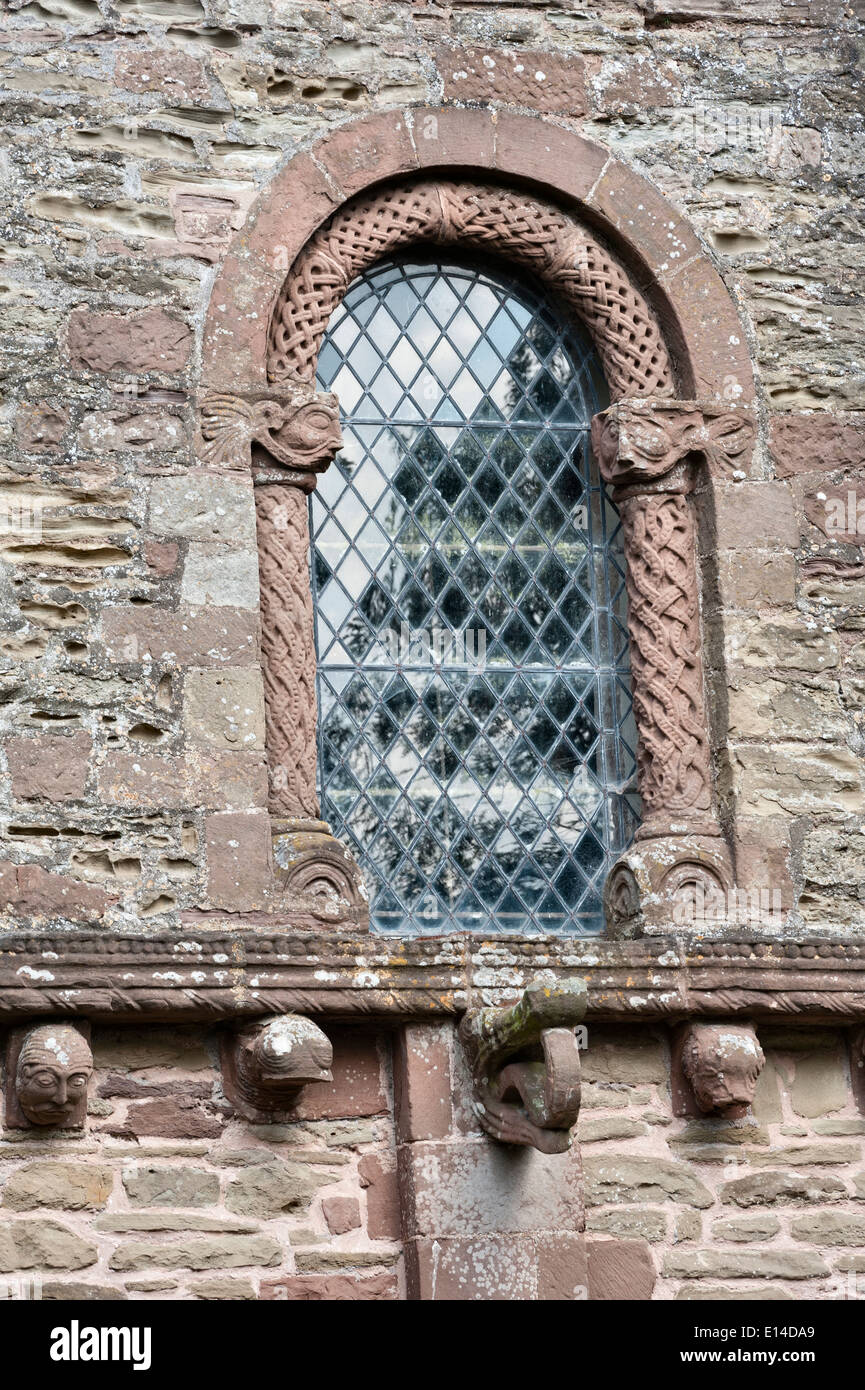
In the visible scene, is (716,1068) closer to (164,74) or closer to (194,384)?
(194,384)

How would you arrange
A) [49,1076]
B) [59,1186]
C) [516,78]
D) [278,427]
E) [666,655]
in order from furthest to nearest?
[516,78] < [666,655] < [278,427] < [59,1186] < [49,1076]

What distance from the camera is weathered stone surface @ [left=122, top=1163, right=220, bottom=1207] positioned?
6074mm

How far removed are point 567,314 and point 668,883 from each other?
2.07m

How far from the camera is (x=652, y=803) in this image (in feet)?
22.7

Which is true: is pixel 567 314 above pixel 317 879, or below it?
above

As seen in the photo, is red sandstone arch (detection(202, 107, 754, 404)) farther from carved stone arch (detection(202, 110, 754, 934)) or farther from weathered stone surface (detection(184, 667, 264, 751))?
weathered stone surface (detection(184, 667, 264, 751))

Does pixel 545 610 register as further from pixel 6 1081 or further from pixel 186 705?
pixel 6 1081

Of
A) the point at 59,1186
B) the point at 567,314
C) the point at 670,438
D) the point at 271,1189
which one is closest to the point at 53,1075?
the point at 59,1186

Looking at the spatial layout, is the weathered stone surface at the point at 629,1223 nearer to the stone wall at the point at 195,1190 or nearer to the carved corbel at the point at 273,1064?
the stone wall at the point at 195,1190

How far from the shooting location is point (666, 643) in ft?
23.0

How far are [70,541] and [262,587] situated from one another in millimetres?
613

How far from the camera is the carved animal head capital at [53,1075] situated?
19.3 ft

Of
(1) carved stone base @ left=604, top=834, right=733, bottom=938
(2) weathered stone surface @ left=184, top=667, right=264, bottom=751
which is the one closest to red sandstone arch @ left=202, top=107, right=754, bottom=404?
(2) weathered stone surface @ left=184, top=667, right=264, bottom=751

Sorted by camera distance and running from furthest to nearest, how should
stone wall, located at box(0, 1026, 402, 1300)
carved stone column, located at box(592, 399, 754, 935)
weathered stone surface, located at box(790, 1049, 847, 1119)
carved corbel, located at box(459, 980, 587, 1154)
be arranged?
1. carved stone column, located at box(592, 399, 754, 935)
2. weathered stone surface, located at box(790, 1049, 847, 1119)
3. stone wall, located at box(0, 1026, 402, 1300)
4. carved corbel, located at box(459, 980, 587, 1154)
